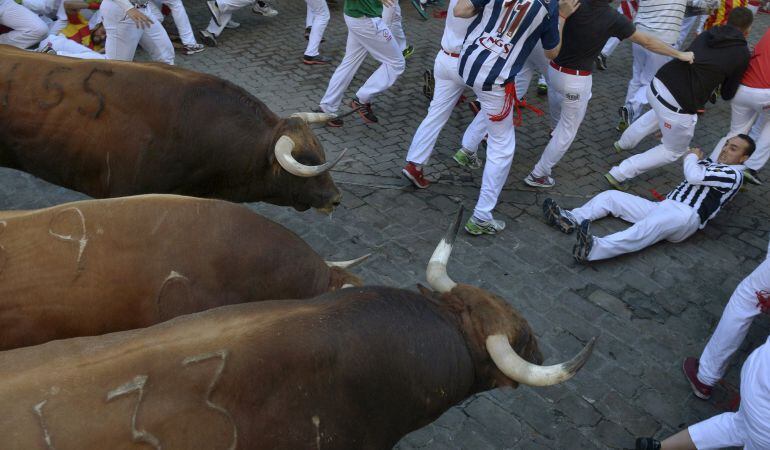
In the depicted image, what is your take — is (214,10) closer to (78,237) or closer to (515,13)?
(515,13)

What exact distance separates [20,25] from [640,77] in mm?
7882

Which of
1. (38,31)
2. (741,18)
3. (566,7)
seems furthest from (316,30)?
(741,18)

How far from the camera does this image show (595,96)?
970 centimetres

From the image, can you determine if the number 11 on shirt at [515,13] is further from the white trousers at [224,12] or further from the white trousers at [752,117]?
the white trousers at [224,12]

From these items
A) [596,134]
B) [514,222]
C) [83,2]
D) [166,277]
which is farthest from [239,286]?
[83,2]

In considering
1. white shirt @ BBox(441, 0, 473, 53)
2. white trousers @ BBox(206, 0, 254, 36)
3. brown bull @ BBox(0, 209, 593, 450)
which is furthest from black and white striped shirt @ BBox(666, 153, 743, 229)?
white trousers @ BBox(206, 0, 254, 36)

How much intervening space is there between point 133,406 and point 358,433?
0.98m

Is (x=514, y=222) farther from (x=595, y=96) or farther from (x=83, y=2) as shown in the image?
(x=83, y=2)

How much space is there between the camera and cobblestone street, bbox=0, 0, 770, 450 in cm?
493

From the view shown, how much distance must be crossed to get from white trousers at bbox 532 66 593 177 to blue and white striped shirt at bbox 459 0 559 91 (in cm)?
89

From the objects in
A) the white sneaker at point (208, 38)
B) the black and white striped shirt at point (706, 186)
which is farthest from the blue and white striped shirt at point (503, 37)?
the white sneaker at point (208, 38)

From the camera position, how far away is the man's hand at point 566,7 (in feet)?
21.0

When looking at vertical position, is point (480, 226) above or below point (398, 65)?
below

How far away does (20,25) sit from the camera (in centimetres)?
858
